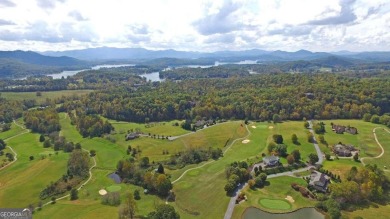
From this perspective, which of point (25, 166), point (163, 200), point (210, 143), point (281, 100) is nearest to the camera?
point (163, 200)

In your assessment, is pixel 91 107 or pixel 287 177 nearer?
pixel 287 177

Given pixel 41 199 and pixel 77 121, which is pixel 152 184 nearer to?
pixel 41 199

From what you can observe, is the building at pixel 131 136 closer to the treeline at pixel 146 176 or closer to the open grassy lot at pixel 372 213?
the treeline at pixel 146 176

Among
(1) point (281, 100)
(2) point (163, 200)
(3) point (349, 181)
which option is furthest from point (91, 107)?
(3) point (349, 181)

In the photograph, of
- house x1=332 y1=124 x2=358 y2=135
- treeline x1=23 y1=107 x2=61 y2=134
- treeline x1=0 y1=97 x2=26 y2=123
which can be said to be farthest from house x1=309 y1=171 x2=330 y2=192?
treeline x1=0 y1=97 x2=26 y2=123

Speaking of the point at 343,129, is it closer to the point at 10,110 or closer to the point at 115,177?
the point at 115,177

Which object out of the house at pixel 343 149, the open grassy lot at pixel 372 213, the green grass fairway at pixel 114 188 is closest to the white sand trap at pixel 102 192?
the green grass fairway at pixel 114 188
